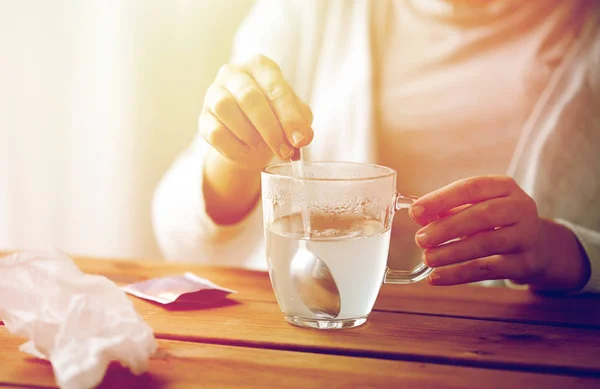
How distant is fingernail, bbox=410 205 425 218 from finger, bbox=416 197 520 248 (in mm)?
23

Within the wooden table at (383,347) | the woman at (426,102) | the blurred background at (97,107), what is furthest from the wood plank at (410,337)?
the blurred background at (97,107)

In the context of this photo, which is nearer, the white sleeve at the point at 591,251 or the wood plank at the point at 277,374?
the wood plank at the point at 277,374

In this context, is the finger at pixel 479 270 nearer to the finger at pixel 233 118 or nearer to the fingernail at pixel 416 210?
the fingernail at pixel 416 210

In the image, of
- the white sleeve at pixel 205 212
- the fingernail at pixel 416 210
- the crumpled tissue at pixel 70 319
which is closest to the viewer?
the crumpled tissue at pixel 70 319

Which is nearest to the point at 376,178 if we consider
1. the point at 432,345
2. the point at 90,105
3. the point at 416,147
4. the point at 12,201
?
the point at 432,345

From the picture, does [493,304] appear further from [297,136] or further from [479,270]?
[297,136]

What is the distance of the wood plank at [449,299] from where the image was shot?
629 millimetres

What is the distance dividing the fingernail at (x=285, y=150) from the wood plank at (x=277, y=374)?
0.63ft

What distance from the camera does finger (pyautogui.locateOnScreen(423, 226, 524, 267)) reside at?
605 millimetres

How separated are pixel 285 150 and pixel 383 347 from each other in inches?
8.1

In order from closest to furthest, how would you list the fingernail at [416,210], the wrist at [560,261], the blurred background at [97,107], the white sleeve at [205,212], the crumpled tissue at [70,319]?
1. the crumpled tissue at [70,319]
2. the fingernail at [416,210]
3. the wrist at [560,261]
4. the white sleeve at [205,212]
5. the blurred background at [97,107]

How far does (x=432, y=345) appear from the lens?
0.53 metres

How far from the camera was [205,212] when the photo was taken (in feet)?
3.18

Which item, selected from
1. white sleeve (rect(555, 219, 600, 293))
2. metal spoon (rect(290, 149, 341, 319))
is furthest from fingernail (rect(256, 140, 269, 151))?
white sleeve (rect(555, 219, 600, 293))
